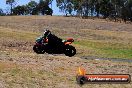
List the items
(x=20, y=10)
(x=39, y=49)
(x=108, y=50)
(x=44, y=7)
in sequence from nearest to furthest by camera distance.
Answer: (x=39, y=49)
(x=108, y=50)
(x=44, y=7)
(x=20, y=10)

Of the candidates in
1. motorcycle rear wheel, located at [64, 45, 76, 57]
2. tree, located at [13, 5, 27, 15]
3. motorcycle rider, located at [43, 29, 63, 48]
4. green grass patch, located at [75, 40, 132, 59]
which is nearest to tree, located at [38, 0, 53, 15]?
tree, located at [13, 5, 27, 15]

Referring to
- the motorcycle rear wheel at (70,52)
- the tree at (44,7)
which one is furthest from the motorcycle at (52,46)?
the tree at (44,7)

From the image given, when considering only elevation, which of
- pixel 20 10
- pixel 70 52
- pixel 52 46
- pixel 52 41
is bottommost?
pixel 20 10

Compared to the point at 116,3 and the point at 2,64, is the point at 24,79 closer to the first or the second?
the point at 2,64

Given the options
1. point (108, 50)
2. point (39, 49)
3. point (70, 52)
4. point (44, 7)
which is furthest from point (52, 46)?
point (44, 7)

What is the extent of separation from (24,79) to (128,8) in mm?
128785

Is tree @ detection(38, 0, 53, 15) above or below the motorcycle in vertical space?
below

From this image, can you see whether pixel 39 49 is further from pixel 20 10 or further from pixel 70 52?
pixel 20 10

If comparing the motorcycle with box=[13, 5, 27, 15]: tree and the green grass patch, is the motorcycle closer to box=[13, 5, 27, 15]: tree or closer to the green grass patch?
the green grass patch

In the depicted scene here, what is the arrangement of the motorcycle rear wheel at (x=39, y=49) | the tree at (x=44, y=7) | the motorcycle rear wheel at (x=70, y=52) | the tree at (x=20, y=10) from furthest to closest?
Result: 1. the tree at (x=20, y=10)
2. the tree at (x=44, y=7)
3. the motorcycle rear wheel at (x=70, y=52)
4. the motorcycle rear wheel at (x=39, y=49)

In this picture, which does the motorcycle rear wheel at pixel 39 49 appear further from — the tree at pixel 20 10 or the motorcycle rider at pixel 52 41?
the tree at pixel 20 10

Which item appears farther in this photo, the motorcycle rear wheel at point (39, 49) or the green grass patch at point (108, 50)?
the green grass patch at point (108, 50)

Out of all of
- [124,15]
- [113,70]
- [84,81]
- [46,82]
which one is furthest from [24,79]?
[124,15]

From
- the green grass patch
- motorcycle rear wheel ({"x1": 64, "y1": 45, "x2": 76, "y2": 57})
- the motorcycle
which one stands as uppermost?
the motorcycle
